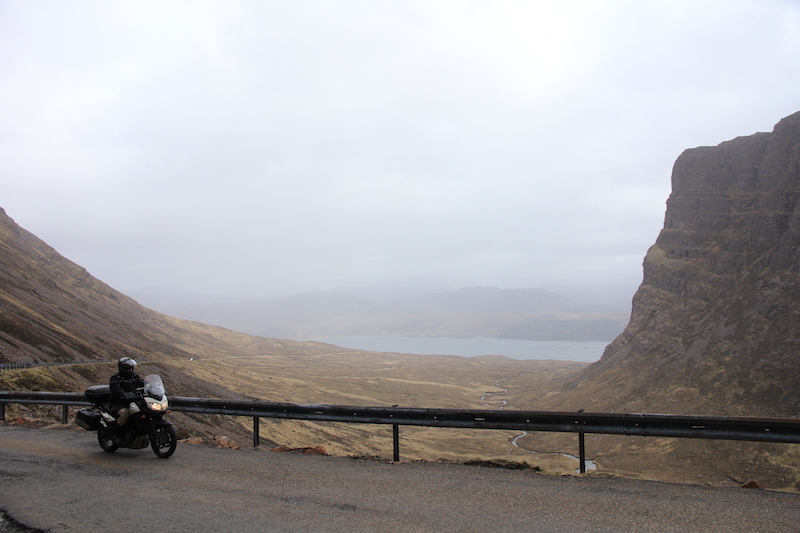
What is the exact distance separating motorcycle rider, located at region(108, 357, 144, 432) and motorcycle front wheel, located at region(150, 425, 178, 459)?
791mm

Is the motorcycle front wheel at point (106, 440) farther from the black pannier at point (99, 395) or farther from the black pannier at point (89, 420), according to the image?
the black pannier at point (99, 395)

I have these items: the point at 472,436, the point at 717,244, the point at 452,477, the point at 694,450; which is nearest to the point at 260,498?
the point at 452,477

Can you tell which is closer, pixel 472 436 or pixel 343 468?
pixel 343 468

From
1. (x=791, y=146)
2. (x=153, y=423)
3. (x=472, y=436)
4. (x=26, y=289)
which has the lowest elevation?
(x=472, y=436)

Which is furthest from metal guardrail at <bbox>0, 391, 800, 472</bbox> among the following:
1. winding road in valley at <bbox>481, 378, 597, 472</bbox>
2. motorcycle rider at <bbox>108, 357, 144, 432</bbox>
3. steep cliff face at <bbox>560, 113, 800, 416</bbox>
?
steep cliff face at <bbox>560, 113, 800, 416</bbox>

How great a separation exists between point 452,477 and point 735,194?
9928 cm

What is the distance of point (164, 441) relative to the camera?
11.8 metres

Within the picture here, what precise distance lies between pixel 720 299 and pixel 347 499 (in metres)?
85.0

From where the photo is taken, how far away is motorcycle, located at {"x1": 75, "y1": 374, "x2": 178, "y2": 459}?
11.5m

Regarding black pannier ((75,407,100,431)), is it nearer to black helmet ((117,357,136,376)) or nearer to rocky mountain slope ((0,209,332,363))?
black helmet ((117,357,136,376))

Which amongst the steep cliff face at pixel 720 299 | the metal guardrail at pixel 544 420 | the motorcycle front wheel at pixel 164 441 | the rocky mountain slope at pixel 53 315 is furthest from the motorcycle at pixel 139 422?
→ the steep cliff face at pixel 720 299

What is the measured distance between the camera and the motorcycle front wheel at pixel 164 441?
11.7 m

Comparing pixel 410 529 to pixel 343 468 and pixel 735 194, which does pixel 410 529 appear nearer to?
pixel 343 468

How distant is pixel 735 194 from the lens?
8775 cm
